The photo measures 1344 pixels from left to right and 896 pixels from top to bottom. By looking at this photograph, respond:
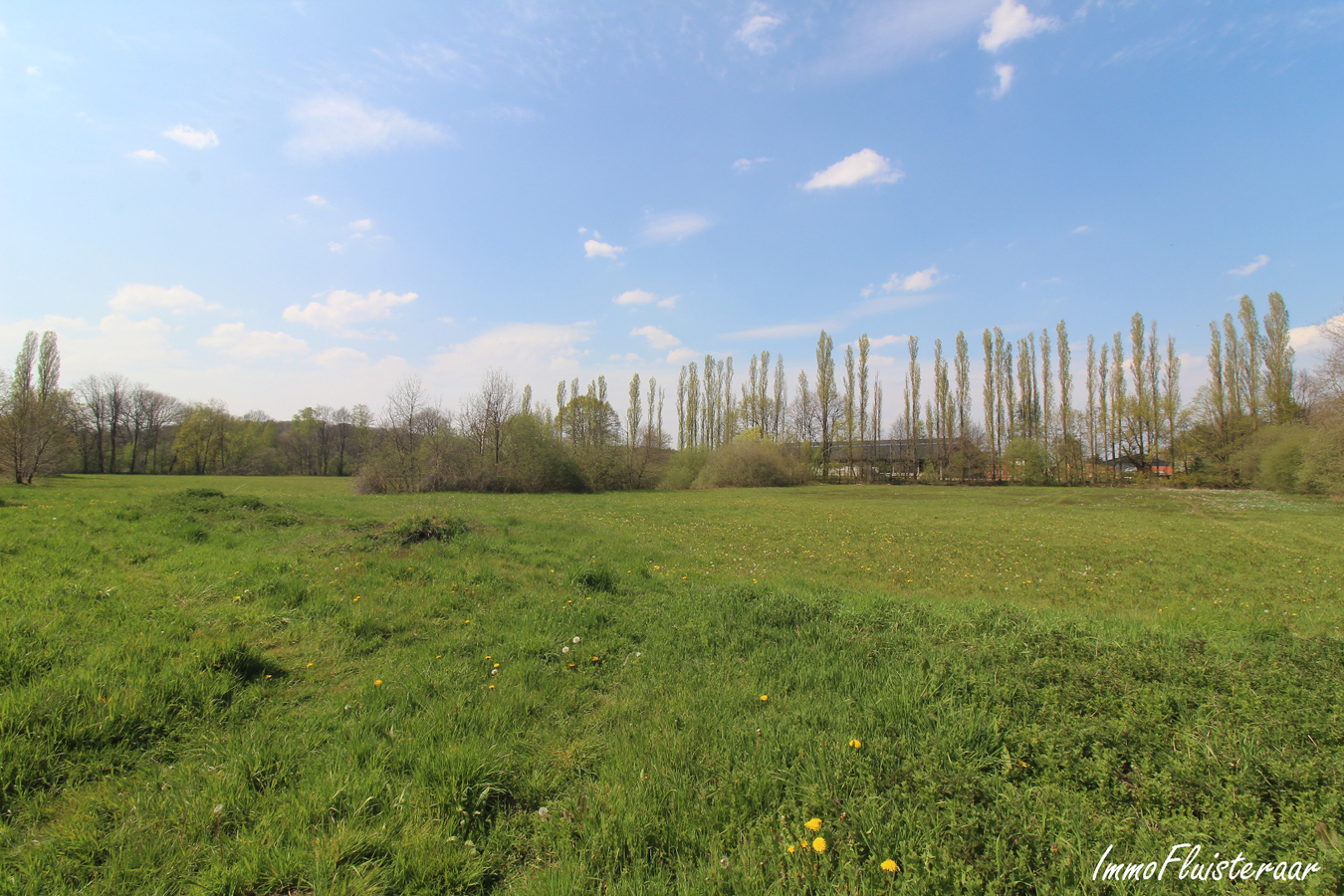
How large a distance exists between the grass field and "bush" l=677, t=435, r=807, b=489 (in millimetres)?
45239

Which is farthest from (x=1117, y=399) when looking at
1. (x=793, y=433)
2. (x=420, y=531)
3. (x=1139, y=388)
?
(x=420, y=531)

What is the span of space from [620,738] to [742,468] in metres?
49.6

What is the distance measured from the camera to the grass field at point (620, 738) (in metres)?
2.46

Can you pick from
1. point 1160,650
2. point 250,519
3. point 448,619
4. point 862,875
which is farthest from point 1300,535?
point 250,519

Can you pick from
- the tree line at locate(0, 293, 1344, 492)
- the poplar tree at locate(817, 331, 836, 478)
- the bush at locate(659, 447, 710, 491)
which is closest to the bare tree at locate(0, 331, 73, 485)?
the tree line at locate(0, 293, 1344, 492)

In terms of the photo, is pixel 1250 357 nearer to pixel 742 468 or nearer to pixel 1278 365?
pixel 1278 365

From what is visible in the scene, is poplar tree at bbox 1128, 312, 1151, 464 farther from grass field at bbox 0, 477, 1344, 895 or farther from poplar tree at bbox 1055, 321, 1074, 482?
grass field at bbox 0, 477, 1344, 895

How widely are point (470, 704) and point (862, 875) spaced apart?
116 inches

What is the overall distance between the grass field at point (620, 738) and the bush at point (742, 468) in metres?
45.2

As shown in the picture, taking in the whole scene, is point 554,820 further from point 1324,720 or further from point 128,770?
point 1324,720

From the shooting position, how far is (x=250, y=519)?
450 inches

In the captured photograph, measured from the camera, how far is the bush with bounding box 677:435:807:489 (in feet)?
173

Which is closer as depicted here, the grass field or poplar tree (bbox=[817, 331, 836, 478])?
the grass field

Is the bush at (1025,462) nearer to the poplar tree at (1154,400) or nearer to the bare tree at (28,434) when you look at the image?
the poplar tree at (1154,400)
